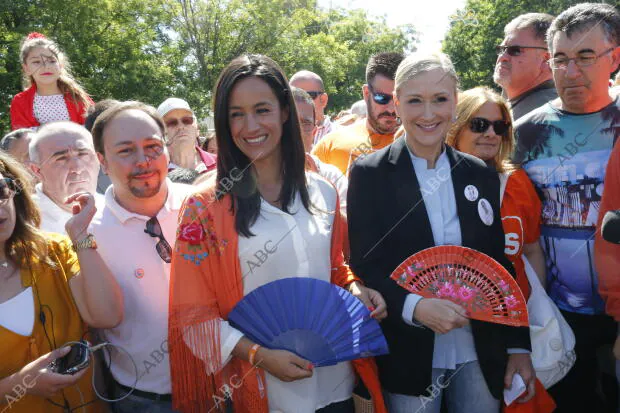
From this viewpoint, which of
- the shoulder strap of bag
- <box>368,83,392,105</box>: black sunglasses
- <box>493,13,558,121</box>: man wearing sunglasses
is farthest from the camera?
<box>368,83,392,105</box>: black sunglasses

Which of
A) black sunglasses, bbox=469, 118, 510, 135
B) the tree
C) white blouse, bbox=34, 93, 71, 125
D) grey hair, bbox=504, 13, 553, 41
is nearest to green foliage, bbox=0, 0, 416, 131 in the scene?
the tree

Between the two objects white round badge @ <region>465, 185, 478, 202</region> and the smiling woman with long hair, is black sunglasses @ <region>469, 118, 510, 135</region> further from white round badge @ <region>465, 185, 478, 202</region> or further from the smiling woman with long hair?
the smiling woman with long hair

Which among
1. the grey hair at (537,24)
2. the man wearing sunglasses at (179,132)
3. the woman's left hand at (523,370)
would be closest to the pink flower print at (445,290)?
the woman's left hand at (523,370)

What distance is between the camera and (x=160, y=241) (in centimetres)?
264

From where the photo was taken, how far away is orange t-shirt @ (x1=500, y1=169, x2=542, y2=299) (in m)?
2.90

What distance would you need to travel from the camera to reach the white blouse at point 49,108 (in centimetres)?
606

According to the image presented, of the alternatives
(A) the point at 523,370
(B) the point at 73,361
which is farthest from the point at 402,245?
(B) the point at 73,361

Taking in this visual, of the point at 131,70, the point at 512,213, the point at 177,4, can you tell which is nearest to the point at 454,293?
the point at 512,213

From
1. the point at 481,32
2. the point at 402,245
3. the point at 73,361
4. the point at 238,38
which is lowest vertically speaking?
the point at 73,361

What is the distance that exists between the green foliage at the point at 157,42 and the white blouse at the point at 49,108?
7.22m

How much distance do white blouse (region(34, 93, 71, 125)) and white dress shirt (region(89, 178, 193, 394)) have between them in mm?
4083

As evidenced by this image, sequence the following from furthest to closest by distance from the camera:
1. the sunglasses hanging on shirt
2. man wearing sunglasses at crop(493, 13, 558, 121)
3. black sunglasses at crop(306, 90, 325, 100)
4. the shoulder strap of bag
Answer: black sunglasses at crop(306, 90, 325, 100) → the sunglasses hanging on shirt → man wearing sunglasses at crop(493, 13, 558, 121) → the shoulder strap of bag

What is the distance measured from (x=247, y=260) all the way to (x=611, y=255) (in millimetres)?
1812

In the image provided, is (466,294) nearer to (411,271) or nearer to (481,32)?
(411,271)
